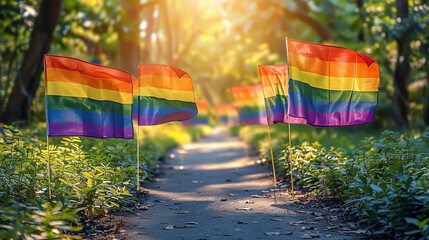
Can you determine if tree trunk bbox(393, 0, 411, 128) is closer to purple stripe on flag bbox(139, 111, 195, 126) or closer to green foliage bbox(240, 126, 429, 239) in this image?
green foliage bbox(240, 126, 429, 239)

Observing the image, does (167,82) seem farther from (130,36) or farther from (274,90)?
(130,36)

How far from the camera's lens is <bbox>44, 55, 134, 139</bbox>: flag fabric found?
697cm

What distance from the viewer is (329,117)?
8.33 meters

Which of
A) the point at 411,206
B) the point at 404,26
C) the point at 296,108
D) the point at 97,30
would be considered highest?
the point at 97,30

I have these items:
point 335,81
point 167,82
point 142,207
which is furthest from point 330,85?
point 142,207

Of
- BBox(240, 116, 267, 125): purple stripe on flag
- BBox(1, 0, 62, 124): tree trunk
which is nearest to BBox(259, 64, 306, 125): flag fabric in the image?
BBox(240, 116, 267, 125): purple stripe on flag

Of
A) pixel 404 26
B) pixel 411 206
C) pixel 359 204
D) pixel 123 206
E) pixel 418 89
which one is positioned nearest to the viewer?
pixel 411 206

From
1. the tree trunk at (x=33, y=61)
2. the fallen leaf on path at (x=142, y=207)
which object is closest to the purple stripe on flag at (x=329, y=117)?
the fallen leaf on path at (x=142, y=207)

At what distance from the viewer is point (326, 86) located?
27.3 ft

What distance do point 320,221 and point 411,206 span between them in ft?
5.24

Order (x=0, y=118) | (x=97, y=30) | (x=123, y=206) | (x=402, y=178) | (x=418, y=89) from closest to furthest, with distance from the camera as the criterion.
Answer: (x=402, y=178), (x=123, y=206), (x=0, y=118), (x=97, y=30), (x=418, y=89)

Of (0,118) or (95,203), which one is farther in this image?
(0,118)

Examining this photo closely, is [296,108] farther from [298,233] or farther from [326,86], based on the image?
[298,233]

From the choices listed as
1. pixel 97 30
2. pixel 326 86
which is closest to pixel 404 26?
pixel 326 86
